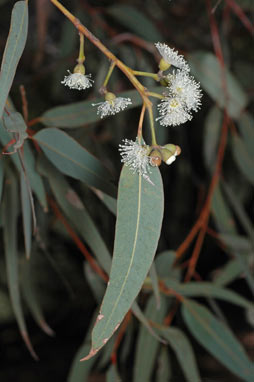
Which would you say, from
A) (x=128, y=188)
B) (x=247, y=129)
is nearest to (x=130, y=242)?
(x=128, y=188)

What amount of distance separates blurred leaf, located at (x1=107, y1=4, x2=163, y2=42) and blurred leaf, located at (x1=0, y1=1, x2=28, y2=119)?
33.7 inches

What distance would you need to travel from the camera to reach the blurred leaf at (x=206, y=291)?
1.00 meters

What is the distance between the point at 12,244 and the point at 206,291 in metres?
0.39

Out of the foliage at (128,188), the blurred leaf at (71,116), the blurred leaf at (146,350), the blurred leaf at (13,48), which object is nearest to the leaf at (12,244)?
the foliage at (128,188)

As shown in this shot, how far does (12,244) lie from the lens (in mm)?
919

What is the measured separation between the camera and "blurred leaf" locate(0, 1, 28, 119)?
0.51 meters

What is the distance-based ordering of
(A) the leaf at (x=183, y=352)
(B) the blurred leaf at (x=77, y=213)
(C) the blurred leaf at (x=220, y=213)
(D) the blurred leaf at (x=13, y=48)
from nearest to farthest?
(D) the blurred leaf at (x=13, y=48), (B) the blurred leaf at (x=77, y=213), (A) the leaf at (x=183, y=352), (C) the blurred leaf at (x=220, y=213)

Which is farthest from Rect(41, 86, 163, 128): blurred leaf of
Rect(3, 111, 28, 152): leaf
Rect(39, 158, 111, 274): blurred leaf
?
Rect(3, 111, 28, 152): leaf

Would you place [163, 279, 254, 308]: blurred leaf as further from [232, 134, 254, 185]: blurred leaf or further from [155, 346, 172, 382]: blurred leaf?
[232, 134, 254, 185]: blurred leaf

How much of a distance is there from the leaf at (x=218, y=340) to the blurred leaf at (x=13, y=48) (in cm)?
69

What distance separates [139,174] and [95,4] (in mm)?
1415

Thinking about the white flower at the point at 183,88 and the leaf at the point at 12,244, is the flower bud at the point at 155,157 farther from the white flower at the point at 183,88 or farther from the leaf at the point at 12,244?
the leaf at the point at 12,244

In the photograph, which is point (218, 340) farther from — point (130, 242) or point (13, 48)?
point (13, 48)

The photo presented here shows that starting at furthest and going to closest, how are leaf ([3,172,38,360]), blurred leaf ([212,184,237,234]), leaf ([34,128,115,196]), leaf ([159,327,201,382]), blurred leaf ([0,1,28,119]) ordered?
1. blurred leaf ([212,184,237,234])
2. leaf ([159,327,201,382])
3. leaf ([3,172,38,360])
4. leaf ([34,128,115,196])
5. blurred leaf ([0,1,28,119])
